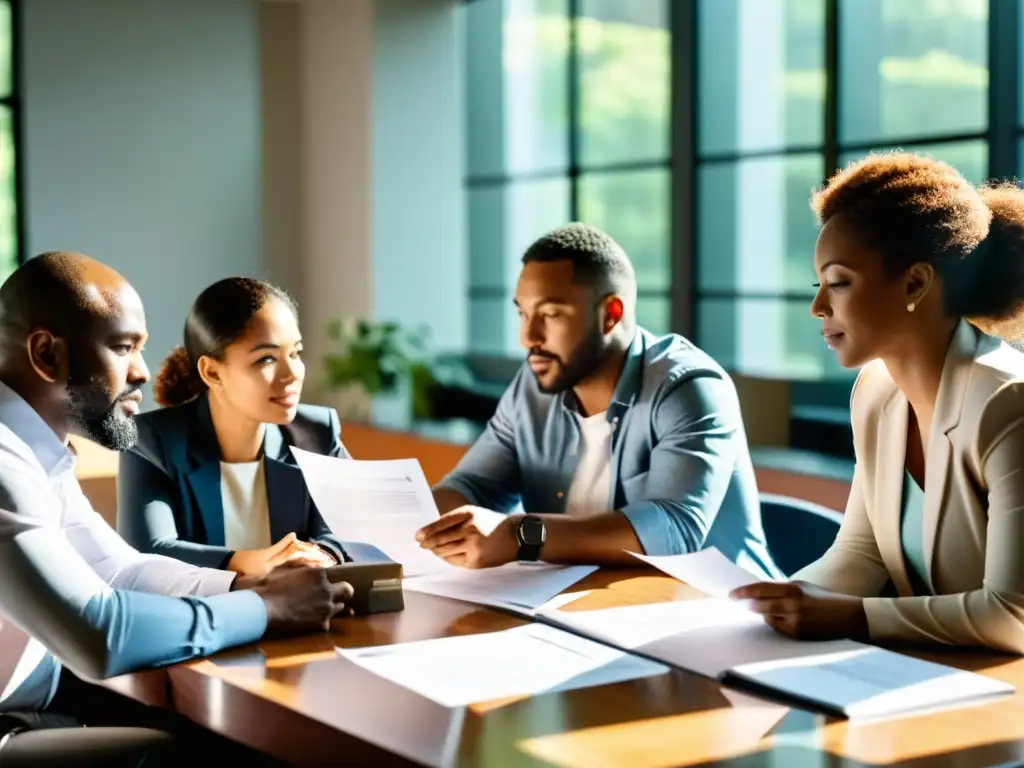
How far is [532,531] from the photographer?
2152mm

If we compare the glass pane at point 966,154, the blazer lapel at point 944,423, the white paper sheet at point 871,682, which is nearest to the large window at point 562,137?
the glass pane at point 966,154

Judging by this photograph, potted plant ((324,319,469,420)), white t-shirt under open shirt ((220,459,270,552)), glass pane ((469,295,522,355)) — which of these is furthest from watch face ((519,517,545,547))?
glass pane ((469,295,522,355))

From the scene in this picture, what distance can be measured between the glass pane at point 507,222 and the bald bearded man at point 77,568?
468 cm

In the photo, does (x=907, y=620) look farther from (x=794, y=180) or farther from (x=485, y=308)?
(x=485, y=308)

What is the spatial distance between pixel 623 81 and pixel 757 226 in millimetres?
1115

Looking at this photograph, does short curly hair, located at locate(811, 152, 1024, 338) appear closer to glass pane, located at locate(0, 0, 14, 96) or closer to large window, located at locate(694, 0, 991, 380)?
large window, located at locate(694, 0, 991, 380)

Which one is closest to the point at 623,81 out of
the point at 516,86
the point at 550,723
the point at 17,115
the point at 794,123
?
the point at 516,86

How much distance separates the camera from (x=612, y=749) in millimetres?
1299

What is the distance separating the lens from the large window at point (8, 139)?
618 cm

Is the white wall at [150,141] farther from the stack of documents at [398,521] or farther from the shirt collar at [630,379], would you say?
the stack of documents at [398,521]

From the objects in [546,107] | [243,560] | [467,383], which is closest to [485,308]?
[467,383]

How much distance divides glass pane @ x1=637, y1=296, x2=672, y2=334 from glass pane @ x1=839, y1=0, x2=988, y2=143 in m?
1.21

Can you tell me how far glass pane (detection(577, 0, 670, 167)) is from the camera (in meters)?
5.77

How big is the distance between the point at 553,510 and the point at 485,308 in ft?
14.4
